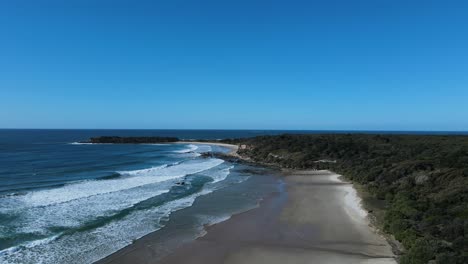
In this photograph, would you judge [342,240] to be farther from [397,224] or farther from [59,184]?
[59,184]

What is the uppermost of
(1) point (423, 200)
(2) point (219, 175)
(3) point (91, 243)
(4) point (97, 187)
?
(1) point (423, 200)

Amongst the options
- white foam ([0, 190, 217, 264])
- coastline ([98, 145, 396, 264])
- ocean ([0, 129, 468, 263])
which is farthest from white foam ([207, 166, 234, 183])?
white foam ([0, 190, 217, 264])

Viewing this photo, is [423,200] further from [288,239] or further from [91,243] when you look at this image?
[91,243]

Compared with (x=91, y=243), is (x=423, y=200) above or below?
above

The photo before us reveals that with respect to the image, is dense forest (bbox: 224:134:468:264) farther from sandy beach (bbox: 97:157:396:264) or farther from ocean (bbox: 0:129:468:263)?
ocean (bbox: 0:129:468:263)

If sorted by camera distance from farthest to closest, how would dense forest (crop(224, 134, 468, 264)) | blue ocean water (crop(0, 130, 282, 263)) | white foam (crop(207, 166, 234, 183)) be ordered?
1. white foam (crop(207, 166, 234, 183))
2. blue ocean water (crop(0, 130, 282, 263))
3. dense forest (crop(224, 134, 468, 264))

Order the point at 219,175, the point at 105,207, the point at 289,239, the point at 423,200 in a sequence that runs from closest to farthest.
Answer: the point at 289,239 < the point at 423,200 < the point at 105,207 < the point at 219,175

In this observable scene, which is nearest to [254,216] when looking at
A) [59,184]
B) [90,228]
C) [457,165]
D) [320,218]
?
[320,218]

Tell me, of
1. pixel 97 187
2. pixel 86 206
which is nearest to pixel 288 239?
pixel 86 206
